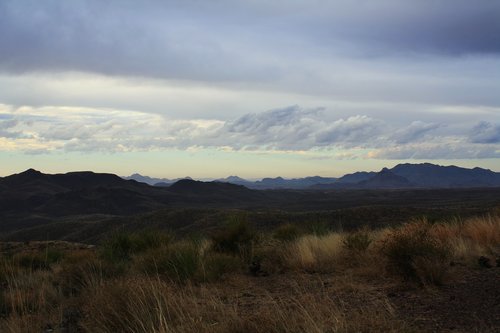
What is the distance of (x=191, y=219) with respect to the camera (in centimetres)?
7050

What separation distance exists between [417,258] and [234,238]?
590 centimetres

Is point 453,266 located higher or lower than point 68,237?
higher

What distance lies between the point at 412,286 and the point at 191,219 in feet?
210

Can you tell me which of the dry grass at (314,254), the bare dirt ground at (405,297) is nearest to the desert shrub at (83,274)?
the bare dirt ground at (405,297)

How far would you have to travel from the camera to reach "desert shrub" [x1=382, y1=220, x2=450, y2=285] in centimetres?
796

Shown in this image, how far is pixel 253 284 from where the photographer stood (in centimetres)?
939

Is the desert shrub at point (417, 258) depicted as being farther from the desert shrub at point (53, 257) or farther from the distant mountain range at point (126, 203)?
the distant mountain range at point (126, 203)

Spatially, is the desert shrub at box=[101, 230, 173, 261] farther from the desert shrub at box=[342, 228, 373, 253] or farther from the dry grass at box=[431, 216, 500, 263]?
the dry grass at box=[431, 216, 500, 263]

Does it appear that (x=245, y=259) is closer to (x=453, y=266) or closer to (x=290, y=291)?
(x=290, y=291)

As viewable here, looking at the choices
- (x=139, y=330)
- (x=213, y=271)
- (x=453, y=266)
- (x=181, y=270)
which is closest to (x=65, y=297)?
(x=181, y=270)

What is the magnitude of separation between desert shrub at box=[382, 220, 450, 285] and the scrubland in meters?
0.02

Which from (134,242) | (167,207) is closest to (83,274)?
(134,242)

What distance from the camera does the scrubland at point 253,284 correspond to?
223 inches

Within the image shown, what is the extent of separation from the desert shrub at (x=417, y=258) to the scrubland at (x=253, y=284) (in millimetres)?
18
